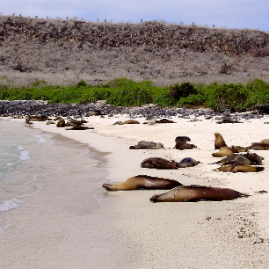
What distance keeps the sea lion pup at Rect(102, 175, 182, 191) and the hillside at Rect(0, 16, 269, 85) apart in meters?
45.4

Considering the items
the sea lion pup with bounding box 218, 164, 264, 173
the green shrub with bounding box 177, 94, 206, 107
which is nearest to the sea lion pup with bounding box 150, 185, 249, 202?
the sea lion pup with bounding box 218, 164, 264, 173

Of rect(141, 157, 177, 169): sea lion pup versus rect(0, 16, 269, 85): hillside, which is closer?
rect(141, 157, 177, 169): sea lion pup

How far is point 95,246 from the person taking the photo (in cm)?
Result: 292

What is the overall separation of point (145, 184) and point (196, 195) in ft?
2.82

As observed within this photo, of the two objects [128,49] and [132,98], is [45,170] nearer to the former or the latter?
[132,98]

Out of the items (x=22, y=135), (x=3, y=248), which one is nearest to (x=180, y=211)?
(x=3, y=248)

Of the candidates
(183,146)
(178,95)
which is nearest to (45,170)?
(183,146)

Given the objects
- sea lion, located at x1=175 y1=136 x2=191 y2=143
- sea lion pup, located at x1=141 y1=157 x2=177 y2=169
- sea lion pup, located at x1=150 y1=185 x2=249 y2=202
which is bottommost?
sea lion, located at x1=175 y1=136 x2=191 y2=143

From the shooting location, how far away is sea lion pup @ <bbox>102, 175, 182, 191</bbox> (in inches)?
186

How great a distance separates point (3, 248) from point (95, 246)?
0.65 meters

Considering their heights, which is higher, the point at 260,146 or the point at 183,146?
the point at 260,146

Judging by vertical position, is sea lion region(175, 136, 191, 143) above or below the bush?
below

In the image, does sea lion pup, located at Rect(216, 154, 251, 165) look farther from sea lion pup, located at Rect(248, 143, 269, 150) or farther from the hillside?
the hillside

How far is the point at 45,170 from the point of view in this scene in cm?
638
